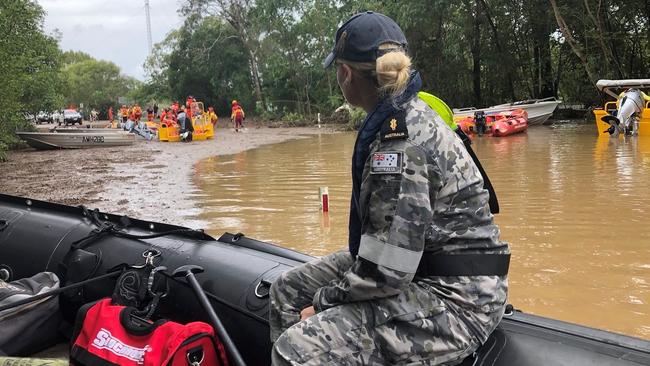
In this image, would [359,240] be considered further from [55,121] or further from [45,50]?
[55,121]

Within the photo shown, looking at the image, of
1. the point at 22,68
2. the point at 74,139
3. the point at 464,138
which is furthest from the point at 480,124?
the point at 464,138

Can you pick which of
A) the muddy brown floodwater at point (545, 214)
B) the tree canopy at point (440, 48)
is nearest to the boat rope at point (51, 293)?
the muddy brown floodwater at point (545, 214)

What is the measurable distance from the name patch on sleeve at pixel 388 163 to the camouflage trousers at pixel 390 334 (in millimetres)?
339

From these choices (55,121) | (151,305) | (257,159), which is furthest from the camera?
(55,121)

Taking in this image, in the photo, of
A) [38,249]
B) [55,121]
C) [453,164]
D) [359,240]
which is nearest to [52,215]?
[38,249]

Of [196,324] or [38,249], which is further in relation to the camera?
[38,249]

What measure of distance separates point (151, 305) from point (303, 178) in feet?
25.4

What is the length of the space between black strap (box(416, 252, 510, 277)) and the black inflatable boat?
0.85 feet

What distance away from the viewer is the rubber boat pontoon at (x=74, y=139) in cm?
1767

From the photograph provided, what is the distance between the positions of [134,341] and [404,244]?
125cm

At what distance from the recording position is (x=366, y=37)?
5.44 ft

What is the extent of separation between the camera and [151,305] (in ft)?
8.02

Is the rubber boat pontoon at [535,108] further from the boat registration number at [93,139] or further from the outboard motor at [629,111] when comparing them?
the boat registration number at [93,139]

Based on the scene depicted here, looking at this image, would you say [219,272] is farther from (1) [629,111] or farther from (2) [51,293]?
(1) [629,111]
